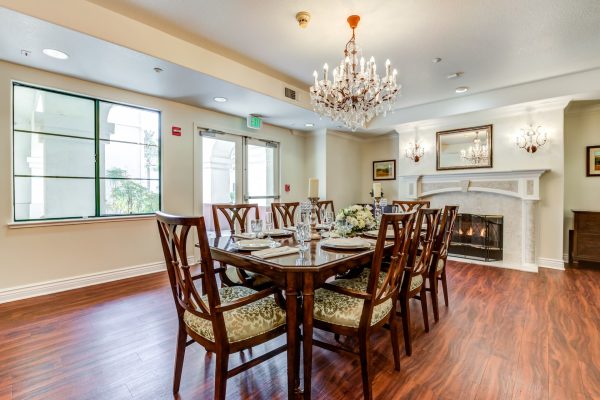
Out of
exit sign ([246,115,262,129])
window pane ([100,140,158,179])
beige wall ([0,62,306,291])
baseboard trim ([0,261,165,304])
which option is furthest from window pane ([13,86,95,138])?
exit sign ([246,115,262,129])

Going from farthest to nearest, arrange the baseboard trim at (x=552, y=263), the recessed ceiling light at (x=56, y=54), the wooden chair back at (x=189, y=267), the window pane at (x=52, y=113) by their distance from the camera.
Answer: the baseboard trim at (x=552, y=263) → the window pane at (x=52, y=113) → the recessed ceiling light at (x=56, y=54) → the wooden chair back at (x=189, y=267)

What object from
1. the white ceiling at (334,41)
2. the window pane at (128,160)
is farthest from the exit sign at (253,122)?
the window pane at (128,160)

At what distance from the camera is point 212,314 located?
1.27 meters

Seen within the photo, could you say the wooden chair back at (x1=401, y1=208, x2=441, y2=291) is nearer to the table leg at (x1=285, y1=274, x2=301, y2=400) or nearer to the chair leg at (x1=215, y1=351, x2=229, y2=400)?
the table leg at (x1=285, y1=274, x2=301, y2=400)

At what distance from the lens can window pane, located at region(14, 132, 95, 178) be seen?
9.74 feet

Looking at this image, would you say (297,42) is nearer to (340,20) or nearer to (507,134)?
(340,20)

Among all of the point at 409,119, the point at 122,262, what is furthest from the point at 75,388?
the point at 409,119

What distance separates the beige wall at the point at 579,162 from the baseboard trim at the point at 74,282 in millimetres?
6452

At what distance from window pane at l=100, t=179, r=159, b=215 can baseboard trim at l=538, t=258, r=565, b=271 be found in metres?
5.86

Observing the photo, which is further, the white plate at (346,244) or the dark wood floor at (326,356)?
the white plate at (346,244)

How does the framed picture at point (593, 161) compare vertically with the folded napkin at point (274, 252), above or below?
above

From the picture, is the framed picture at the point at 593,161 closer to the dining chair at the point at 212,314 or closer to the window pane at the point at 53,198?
the dining chair at the point at 212,314

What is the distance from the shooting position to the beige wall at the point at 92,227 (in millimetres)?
2842

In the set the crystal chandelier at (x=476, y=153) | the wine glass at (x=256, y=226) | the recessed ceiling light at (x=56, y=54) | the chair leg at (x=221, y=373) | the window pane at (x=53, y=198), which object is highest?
the recessed ceiling light at (x=56, y=54)
